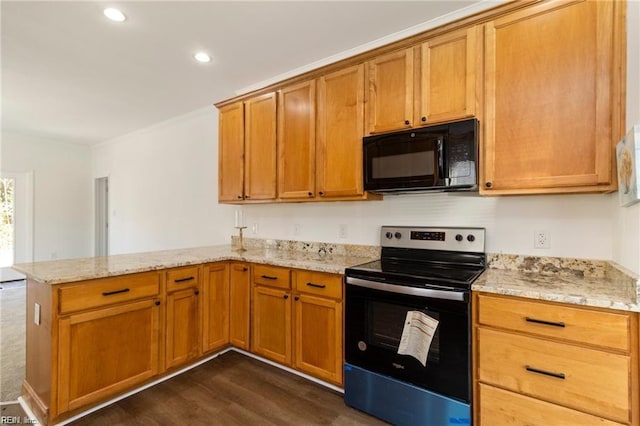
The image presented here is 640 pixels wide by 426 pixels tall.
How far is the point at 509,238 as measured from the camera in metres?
2.08

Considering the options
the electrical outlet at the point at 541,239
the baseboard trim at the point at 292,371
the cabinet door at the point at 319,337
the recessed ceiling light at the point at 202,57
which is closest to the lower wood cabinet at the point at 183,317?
the baseboard trim at the point at 292,371

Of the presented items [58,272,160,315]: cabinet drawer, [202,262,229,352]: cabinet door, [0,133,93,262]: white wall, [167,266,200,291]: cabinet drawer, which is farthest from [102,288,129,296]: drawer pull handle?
[0,133,93,262]: white wall

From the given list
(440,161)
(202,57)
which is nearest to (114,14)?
(202,57)

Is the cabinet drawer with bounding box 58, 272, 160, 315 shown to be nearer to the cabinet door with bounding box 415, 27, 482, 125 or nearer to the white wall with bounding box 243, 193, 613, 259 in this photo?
the white wall with bounding box 243, 193, 613, 259

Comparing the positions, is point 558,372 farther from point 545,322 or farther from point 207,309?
point 207,309

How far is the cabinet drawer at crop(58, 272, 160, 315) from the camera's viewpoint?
6.17ft

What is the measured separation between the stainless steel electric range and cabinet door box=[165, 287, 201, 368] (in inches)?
51.7

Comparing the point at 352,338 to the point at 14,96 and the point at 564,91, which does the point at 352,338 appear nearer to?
the point at 564,91

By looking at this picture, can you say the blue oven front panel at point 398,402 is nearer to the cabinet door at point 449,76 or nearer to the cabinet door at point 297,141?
the cabinet door at point 297,141

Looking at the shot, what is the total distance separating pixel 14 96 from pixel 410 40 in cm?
458

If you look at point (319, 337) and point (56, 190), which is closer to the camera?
point (319, 337)

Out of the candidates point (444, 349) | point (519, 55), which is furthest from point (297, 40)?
point (444, 349)

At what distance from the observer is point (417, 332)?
1.82m

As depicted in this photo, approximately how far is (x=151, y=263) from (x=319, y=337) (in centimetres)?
136
